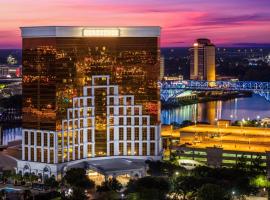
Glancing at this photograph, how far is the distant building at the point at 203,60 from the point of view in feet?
319

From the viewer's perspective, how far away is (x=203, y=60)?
9744 centimetres

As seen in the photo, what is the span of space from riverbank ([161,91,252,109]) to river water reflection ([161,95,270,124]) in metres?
1.00

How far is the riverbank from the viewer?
68562 mm

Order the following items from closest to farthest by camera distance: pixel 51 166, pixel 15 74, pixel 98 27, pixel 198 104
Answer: pixel 51 166 < pixel 98 27 < pixel 198 104 < pixel 15 74

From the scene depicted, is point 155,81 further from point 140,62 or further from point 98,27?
point 98,27

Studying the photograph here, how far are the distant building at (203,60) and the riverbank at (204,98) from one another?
42.4 ft

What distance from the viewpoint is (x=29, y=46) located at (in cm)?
2680

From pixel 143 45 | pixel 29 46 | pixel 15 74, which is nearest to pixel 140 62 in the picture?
pixel 143 45

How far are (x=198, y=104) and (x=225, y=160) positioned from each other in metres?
43.0

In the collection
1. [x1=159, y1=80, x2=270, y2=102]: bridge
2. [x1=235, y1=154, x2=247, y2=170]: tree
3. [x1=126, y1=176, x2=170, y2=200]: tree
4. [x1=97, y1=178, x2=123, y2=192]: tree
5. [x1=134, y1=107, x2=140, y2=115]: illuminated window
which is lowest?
[x1=97, y1=178, x2=123, y2=192]: tree

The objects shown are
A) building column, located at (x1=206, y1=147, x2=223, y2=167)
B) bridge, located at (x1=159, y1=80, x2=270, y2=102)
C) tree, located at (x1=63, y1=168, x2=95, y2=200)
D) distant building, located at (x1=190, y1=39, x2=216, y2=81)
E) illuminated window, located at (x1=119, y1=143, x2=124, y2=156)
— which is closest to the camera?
tree, located at (x1=63, y1=168, x2=95, y2=200)

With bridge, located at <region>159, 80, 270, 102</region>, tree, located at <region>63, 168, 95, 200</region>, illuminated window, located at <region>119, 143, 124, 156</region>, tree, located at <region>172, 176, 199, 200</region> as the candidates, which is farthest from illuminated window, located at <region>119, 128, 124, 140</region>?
bridge, located at <region>159, 80, 270, 102</region>

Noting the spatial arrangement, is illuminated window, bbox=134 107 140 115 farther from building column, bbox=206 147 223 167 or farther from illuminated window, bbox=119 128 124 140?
building column, bbox=206 147 223 167

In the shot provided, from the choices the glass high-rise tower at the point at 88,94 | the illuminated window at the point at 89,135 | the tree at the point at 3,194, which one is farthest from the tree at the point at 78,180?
the illuminated window at the point at 89,135
